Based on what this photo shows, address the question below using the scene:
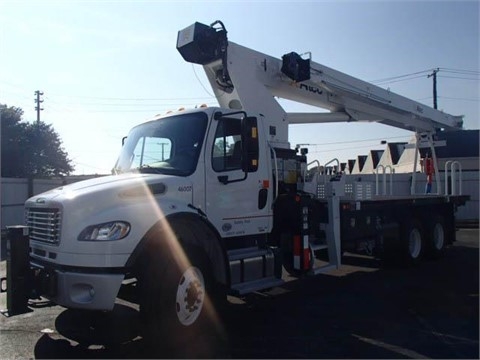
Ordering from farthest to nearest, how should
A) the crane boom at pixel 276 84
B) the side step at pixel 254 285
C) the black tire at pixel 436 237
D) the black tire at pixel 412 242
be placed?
the black tire at pixel 436 237 < the black tire at pixel 412 242 < the crane boom at pixel 276 84 < the side step at pixel 254 285

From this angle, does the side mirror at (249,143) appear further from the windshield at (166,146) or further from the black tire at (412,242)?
the black tire at (412,242)

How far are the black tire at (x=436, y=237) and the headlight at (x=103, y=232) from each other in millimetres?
8322

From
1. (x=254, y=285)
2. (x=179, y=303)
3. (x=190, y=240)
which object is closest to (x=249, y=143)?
(x=190, y=240)

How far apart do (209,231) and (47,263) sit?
1871 millimetres

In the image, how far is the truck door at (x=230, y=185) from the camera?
5.86 metres

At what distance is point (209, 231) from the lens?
5508 mm

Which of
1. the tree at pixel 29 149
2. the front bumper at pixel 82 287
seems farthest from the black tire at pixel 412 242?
the tree at pixel 29 149

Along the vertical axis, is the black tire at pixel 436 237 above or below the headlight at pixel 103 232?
below

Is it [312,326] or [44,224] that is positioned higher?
[44,224]

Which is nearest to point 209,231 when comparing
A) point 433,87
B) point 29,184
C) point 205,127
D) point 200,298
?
point 200,298

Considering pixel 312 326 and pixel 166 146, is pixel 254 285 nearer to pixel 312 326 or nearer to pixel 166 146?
pixel 312 326

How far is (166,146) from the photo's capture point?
19.9ft

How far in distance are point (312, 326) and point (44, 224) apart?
11.4ft

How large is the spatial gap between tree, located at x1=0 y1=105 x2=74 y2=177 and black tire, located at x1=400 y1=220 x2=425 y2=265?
1265 inches
